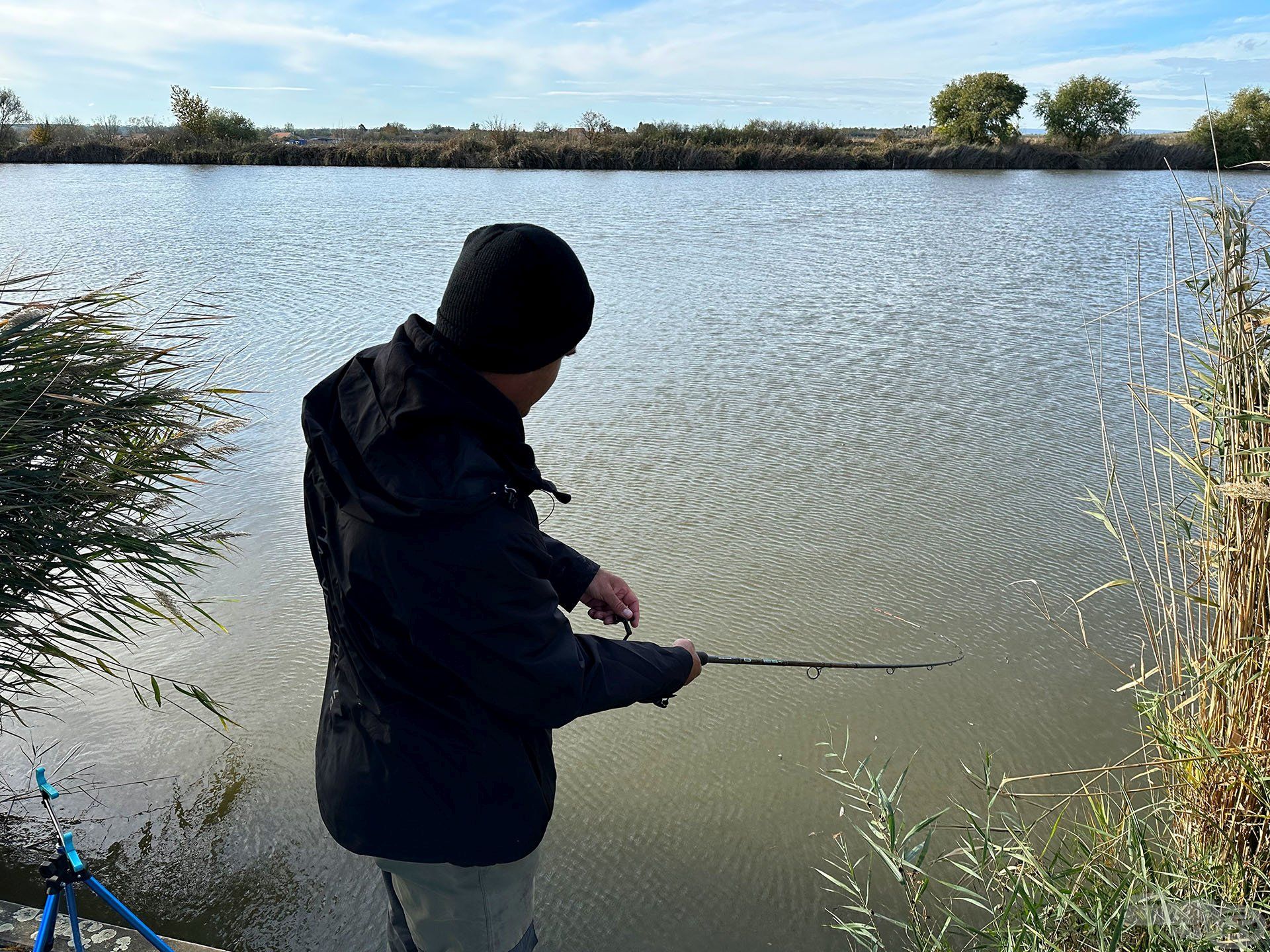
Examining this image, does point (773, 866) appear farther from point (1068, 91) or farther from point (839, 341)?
point (1068, 91)

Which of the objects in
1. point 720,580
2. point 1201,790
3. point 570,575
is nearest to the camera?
point 570,575

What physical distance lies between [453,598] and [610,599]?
52 centimetres

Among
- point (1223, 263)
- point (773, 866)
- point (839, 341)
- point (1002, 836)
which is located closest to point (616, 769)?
point (773, 866)

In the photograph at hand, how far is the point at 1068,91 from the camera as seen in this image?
30562 millimetres

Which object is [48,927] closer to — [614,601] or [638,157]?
[614,601]

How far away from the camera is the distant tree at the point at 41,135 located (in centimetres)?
2888

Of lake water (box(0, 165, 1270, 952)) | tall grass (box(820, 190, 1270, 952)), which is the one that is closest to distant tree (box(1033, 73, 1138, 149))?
lake water (box(0, 165, 1270, 952))

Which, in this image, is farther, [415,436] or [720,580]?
[720,580]

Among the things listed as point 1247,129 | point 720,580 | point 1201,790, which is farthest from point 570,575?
point 1247,129

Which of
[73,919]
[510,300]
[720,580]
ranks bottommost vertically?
[720,580]

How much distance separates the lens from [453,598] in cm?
116

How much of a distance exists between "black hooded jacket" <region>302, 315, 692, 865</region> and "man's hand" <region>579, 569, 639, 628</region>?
→ 277mm

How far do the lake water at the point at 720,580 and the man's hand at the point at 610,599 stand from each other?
3.01ft

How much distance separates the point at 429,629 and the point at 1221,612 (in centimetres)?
159
